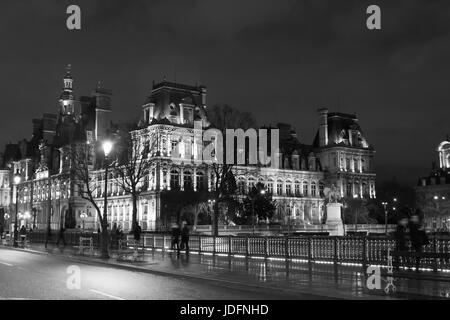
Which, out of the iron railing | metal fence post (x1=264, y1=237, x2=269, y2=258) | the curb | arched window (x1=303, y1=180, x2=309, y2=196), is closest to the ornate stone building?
arched window (x1=303, y1=180, x2=309, y2=196)

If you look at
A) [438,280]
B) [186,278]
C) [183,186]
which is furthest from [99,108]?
[438,280]

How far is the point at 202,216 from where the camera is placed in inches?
2950

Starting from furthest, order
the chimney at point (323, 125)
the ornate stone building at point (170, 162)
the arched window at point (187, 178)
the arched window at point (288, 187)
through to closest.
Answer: the chimney at point (323, 125) < the arched window at point (288, 187) < the arched window at point (187, 178) < the ornate stone building at point (170, 162)

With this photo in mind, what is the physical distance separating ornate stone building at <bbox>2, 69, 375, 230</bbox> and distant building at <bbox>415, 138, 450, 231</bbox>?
11053 millimetres

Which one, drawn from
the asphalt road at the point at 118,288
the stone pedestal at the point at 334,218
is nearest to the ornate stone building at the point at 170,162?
the stone pedestal at the point at 334,218

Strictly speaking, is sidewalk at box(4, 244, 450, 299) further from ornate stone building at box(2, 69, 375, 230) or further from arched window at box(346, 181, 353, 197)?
arched window at box(346, 181, 353, 197)

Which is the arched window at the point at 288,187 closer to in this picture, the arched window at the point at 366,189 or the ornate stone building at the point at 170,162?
the ornate stone building at the point at 170,162

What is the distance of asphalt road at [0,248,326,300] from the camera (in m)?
14.1

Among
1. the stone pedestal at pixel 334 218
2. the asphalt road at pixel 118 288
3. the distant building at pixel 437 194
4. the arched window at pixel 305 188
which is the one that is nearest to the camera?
the asphalt road at pixel 118 288

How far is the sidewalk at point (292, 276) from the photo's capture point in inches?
569

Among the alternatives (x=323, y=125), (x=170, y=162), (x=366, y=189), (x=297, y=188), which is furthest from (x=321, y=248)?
(x=366, y=189)

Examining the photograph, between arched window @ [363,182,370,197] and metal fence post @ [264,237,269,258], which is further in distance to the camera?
arched window @ [363,182,370,197]

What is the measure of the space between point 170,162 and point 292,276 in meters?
59.3

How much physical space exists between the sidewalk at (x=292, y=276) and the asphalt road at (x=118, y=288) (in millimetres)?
510
